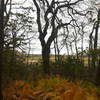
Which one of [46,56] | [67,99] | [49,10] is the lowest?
[67,99]

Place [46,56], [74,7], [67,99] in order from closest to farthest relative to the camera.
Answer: [67,99]
[46,56]
[74,7]

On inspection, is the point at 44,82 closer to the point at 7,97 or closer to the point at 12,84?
the point at 12,84

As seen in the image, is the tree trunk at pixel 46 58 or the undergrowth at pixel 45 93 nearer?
the undergrowth at pixel 45 93

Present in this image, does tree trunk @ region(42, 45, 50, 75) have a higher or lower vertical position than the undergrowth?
higher

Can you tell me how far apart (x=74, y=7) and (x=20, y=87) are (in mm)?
10020

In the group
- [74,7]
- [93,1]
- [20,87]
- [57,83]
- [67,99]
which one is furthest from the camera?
[74,7]

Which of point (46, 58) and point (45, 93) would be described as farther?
point (46, 58)

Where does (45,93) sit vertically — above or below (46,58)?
below

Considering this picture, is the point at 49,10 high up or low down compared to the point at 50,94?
up

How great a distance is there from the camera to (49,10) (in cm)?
1886

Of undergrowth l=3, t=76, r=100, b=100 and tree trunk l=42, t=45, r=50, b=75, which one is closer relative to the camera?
undergrowth l=3, t=76, r=100, b=100

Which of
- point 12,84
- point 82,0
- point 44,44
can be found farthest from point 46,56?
point 12,84

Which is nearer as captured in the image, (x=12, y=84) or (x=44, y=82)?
(x=12, y=84)

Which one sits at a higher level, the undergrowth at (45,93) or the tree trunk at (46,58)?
the tree trunk at (46,58)
